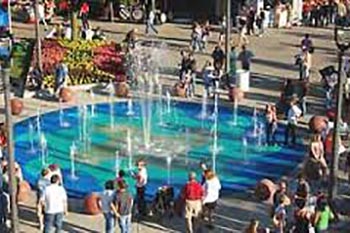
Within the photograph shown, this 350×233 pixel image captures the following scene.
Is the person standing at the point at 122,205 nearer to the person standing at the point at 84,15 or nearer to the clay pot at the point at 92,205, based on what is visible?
the clay pot at the point at 92,205

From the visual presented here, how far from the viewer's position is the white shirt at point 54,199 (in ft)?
55.5

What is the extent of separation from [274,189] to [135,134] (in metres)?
6.06

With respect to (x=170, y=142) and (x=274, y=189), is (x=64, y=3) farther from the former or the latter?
(x=274, y=189)

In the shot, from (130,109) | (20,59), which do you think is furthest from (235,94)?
(20,59)

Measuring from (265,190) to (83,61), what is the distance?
11.8 m

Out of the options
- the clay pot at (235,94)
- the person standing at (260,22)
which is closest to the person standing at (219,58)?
the clay pot at (235,94)

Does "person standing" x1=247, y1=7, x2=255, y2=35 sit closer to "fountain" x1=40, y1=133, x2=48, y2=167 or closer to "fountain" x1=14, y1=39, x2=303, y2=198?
"fountain" x1=14, y1=39, x2=303, y2=198

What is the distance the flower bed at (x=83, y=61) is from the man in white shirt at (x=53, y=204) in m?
11.3

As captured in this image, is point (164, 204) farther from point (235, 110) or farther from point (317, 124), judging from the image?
point (235, 110)

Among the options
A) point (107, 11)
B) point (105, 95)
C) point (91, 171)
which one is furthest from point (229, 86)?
point (107, 11)

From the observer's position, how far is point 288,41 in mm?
36719

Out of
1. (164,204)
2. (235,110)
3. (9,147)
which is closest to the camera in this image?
(9,147)

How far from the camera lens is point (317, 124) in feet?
79.0

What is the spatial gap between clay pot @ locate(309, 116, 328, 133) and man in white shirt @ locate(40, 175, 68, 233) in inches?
340
